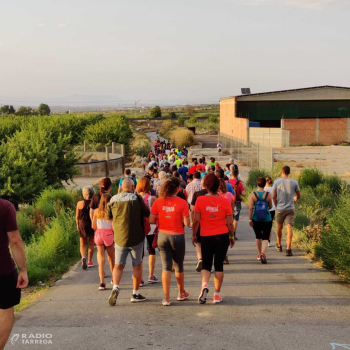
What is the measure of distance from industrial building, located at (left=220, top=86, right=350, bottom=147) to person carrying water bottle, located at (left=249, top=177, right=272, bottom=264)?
140 feet

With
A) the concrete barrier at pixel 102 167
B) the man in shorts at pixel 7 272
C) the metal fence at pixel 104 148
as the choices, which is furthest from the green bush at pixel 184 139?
the man in shorts at pixel 7 272

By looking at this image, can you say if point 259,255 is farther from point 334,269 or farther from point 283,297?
point 283,297

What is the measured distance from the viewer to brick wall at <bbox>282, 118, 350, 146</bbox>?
5297cm

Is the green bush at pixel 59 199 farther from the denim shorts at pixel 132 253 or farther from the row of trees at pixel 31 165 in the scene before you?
the denim shorts at pixel 132 253

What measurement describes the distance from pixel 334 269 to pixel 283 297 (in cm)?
206

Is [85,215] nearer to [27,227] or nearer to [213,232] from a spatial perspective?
[213,232]

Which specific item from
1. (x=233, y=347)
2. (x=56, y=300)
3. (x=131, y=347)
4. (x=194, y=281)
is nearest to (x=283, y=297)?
(x=194, y=281)

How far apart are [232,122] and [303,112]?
7925 mm

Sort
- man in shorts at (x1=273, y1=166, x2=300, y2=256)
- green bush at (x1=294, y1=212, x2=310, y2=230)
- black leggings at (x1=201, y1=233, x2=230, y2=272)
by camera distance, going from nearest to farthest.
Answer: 1. black leggings at (x1=201, y1=233, x2=230, y2=272)
2. man in shorts at (x1=273, y1=166, x2=300, y2=256)
3. green bush at (x1=294, y1=212, x2=310, y2=230)

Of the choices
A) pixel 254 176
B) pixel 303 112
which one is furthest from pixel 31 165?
pixel 303 112

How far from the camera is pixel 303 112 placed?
55750 millimetres

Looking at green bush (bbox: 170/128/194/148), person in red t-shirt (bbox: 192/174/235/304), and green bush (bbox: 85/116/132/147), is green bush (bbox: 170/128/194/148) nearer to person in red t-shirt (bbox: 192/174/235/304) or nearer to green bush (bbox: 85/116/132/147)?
green bush (bbox: 85/116/132/147)

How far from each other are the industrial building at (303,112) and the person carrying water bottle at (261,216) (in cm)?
4271

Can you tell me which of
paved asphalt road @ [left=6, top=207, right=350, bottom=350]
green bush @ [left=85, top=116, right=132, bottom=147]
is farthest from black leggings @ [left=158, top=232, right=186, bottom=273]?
green bush @ [left=85, top=116, right=132, bottom=147]
